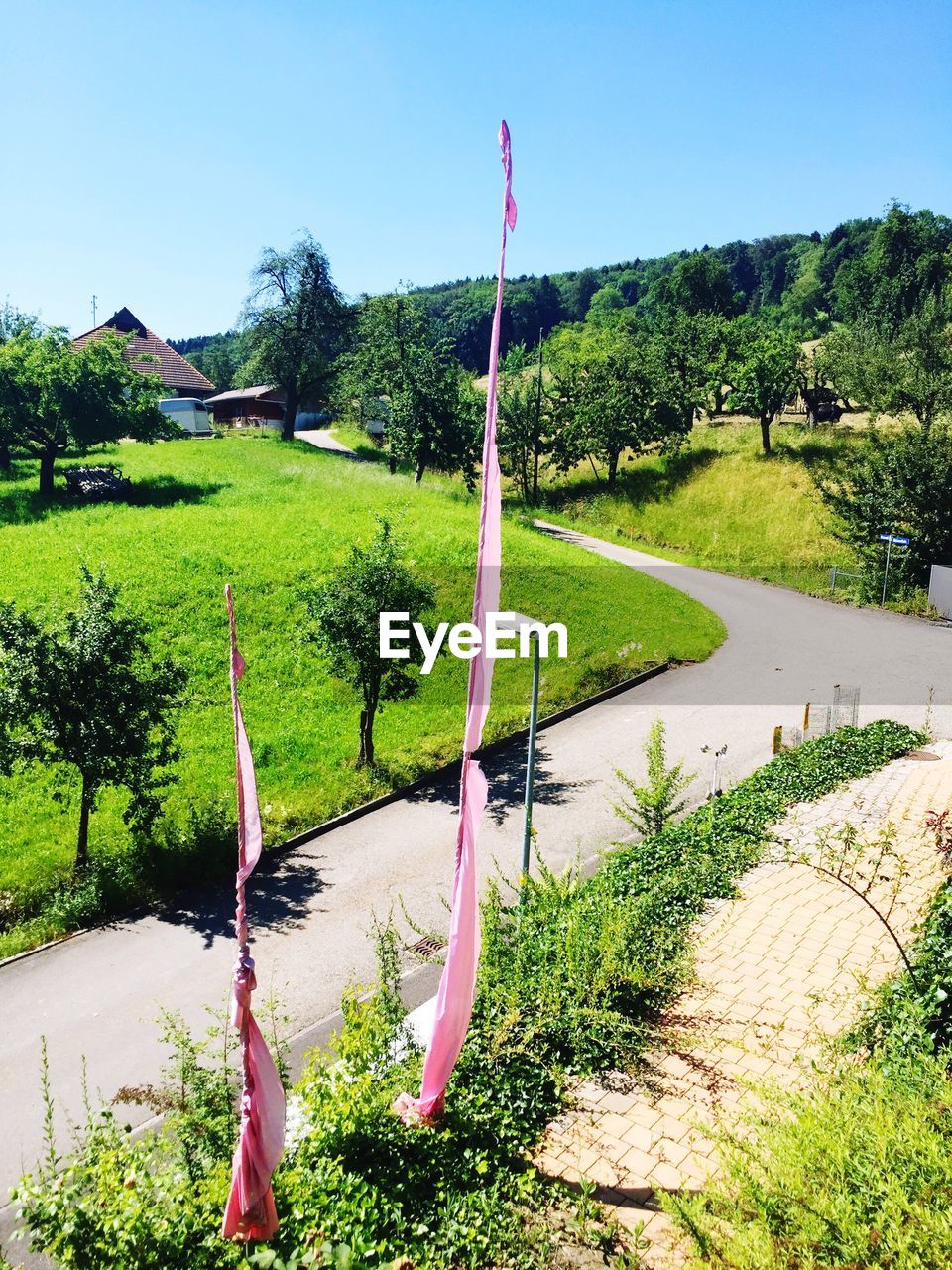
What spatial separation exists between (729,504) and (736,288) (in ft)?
318

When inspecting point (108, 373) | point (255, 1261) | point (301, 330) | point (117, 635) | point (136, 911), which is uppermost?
point (301, 330)

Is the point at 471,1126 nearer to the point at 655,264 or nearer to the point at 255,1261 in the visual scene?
the point at 255,1261

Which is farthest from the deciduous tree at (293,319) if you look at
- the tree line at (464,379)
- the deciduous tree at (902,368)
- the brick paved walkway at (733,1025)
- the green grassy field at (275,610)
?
the brick paved walkway at (733,1025)

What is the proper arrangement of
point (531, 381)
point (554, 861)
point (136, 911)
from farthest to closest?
point (531, 381), point (554, 861), point (136, 911)

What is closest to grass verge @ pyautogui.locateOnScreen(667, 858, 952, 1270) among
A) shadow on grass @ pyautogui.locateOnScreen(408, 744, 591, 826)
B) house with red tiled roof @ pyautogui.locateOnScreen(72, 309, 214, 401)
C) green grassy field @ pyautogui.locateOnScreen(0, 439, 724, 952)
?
shadow on grass @ pyautogui.locateOnScreen(408, 744, 591, 826)

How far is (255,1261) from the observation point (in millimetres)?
4652

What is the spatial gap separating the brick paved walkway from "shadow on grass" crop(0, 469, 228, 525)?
26281 millimetres

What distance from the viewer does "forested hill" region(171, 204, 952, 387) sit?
8169 centimetres

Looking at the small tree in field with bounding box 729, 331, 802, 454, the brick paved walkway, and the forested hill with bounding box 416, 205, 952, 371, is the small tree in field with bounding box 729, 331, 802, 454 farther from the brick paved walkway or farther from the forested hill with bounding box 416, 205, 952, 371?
the brick paved walkway

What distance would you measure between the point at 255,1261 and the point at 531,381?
161 feet

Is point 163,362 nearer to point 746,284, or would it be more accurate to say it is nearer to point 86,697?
point 86,697

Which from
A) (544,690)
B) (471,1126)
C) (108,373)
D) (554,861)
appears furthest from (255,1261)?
(108,373)

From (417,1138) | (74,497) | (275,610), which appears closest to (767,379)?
(275,610)

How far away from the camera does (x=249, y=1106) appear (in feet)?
16.5
